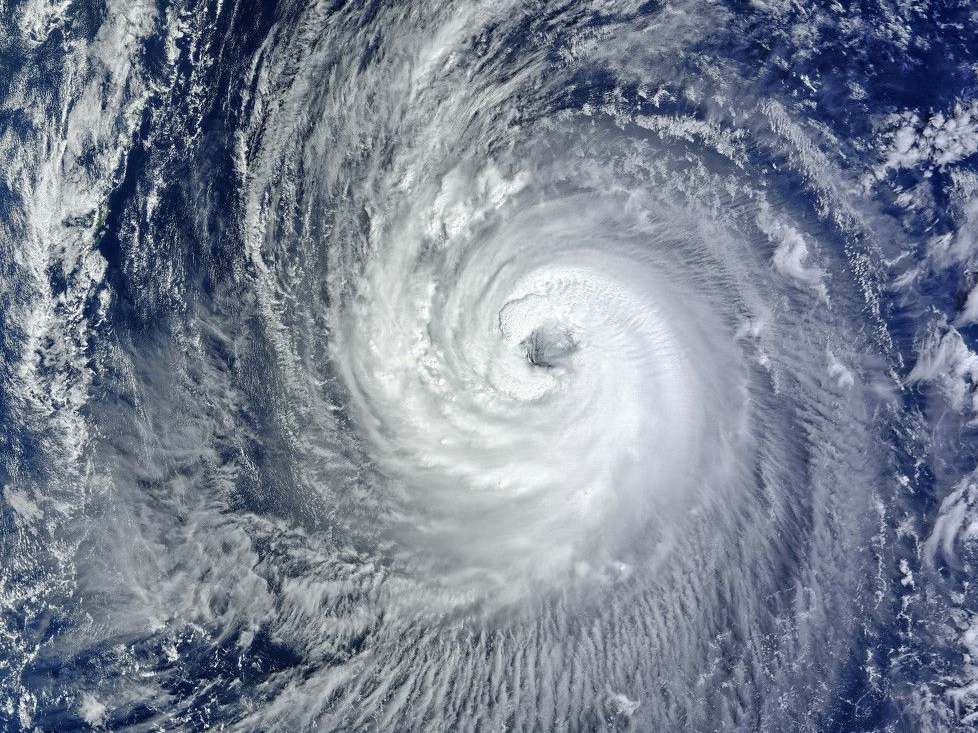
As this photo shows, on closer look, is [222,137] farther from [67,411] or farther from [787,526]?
[787,526]

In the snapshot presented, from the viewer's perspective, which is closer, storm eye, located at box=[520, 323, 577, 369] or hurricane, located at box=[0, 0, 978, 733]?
hurricane, located at box=[0, 0, 978, 733]

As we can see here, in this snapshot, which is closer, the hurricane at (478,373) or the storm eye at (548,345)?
the hurricane at (478,373)

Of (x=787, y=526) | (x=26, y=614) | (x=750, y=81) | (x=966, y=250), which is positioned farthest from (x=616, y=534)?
(x=26, y=614)

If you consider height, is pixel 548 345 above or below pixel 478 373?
above
